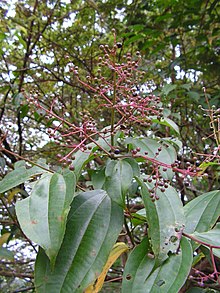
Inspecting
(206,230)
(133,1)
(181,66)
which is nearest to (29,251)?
(181,66)

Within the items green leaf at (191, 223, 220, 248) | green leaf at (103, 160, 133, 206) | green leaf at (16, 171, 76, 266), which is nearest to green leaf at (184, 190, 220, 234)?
green leaf at (191, 223, 220, 248)

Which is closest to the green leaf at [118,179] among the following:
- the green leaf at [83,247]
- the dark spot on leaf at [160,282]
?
the green leaf at [83,247]

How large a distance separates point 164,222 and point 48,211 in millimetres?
189

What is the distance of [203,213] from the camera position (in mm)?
828

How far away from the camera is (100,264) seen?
638mm

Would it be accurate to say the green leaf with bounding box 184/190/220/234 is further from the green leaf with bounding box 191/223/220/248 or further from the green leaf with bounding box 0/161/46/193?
the green leaf with bounding box 0/161/46/193

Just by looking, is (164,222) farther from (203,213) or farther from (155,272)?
(203,213)

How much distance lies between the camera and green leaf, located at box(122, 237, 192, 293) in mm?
624

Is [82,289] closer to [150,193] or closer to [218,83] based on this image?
[150,193]

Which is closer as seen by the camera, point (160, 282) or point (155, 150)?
point (160, 282)

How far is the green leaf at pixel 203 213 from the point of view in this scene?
0.79 meters

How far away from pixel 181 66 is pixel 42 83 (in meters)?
0.84

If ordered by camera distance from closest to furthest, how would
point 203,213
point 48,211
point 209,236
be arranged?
point 48,211 → point 209,236 → point 203,213

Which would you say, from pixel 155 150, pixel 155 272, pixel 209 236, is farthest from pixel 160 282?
pixel 155 150
